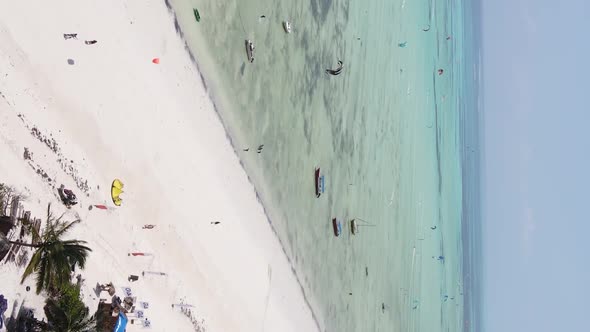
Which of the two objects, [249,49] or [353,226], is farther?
[353,226]

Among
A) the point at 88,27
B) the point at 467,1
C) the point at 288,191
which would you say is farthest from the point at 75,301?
the point at 467,1

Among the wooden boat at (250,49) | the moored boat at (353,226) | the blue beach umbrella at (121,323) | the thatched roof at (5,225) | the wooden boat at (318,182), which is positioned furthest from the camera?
the moored boat at (353,226)

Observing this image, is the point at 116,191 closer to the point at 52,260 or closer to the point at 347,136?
the point at 52,260

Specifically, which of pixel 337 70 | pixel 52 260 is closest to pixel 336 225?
pixel 337 70

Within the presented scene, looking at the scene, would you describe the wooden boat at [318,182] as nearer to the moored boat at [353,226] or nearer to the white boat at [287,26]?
the moored boat at [353,226]

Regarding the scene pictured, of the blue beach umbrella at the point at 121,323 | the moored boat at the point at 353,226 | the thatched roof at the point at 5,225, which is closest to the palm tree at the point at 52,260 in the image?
the thatched roof at the point at 5,225

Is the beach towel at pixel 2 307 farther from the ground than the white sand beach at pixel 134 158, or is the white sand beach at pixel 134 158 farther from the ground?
the white sand beach at pixel 134 158
